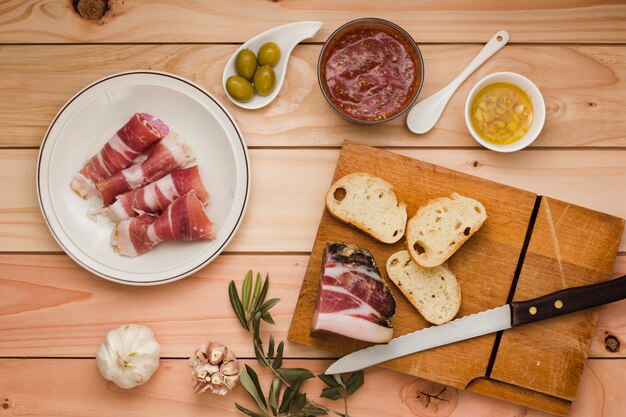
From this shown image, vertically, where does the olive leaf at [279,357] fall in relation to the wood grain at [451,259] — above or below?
below

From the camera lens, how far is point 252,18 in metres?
1.68

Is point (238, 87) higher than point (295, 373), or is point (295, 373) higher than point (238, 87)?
point (238, 87)

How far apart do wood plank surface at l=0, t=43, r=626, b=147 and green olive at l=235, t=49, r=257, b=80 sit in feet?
0.24

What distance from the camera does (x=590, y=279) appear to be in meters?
1.61

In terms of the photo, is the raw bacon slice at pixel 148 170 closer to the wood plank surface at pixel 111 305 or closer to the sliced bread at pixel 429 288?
the wood plank surface at pixel 111 305

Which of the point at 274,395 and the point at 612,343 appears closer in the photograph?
the point at 274,395

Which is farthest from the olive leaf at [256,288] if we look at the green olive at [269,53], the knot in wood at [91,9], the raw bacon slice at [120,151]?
the knot in wood at [91,9]

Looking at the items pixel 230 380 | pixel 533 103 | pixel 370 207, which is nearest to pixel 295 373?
pixel 230 380

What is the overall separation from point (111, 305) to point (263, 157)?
0.56 m

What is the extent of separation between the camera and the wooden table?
1655mm

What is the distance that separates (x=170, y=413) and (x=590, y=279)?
45.2 inches

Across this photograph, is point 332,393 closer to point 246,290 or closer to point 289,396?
point 289,396

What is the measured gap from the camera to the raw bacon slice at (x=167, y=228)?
1.56 metres

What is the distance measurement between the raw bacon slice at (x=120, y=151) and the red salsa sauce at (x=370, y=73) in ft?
1.53
